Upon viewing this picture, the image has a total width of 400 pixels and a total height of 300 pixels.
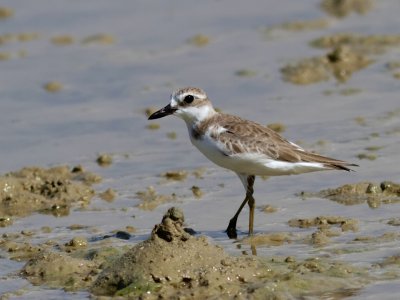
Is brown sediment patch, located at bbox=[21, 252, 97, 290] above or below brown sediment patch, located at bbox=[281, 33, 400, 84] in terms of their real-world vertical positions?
below

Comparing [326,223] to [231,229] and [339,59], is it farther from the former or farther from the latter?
[339,59]

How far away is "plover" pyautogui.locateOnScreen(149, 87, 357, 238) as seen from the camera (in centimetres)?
969

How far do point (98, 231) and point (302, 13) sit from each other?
26.6 ft

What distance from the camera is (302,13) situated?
56.5 feet

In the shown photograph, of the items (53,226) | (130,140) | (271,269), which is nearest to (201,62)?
(130,140)

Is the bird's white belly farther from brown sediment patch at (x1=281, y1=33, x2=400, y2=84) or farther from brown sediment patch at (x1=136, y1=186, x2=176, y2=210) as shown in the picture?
brown sediment patch at (x1=281, y1=33, x2=400, y2=84)

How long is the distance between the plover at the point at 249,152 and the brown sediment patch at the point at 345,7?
7.50 metres

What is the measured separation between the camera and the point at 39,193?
36.1 ft

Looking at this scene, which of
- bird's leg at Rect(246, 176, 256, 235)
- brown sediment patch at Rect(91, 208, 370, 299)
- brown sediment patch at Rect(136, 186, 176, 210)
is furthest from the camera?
brown sediment patch at Rect(136, 186, 176, 210)

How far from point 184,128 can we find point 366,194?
3333mm

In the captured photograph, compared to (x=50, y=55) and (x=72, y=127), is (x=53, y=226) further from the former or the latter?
(x=50, y=55)

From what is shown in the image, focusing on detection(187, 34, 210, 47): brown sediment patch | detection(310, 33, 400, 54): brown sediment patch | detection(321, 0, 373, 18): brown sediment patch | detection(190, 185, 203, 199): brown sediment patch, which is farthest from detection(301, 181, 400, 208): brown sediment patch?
detection(321, 0, 373, 18): brown sediment patch

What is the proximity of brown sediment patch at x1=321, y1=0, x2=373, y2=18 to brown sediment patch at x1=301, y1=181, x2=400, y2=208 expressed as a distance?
23.2ft

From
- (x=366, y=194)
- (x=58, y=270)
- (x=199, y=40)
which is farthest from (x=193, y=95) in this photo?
(x=199, y=40)
